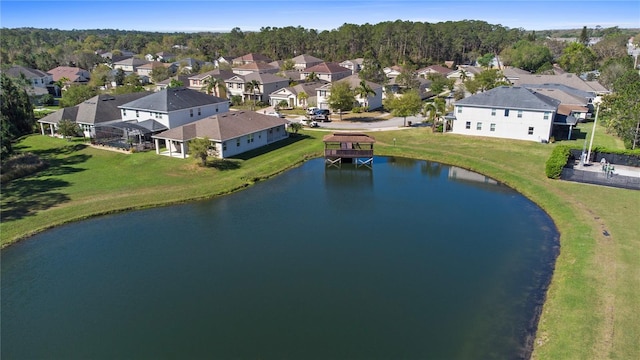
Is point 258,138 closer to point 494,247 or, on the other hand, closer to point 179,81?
point 494,247

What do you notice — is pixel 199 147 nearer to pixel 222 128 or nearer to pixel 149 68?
pixel 222 128

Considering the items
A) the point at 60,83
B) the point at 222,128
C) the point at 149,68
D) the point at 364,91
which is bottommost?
the point at 222,128

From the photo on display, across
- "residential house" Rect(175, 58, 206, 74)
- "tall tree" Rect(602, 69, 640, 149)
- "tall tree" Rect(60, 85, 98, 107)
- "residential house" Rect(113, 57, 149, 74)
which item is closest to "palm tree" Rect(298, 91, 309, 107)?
"tall tree" Rect(60, 85, 98, 107)

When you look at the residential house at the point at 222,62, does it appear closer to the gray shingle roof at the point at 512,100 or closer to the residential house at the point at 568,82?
the residential house at the point at 568,82

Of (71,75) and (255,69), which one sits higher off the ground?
(255,69)

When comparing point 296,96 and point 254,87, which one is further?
point 254,87

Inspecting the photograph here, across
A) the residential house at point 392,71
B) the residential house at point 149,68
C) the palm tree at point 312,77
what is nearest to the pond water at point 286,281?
the palm tree at point 312,77

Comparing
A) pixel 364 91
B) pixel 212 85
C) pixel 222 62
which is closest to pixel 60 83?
pixel 212 85

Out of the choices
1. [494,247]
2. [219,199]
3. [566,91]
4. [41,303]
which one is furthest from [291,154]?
[566,91]
